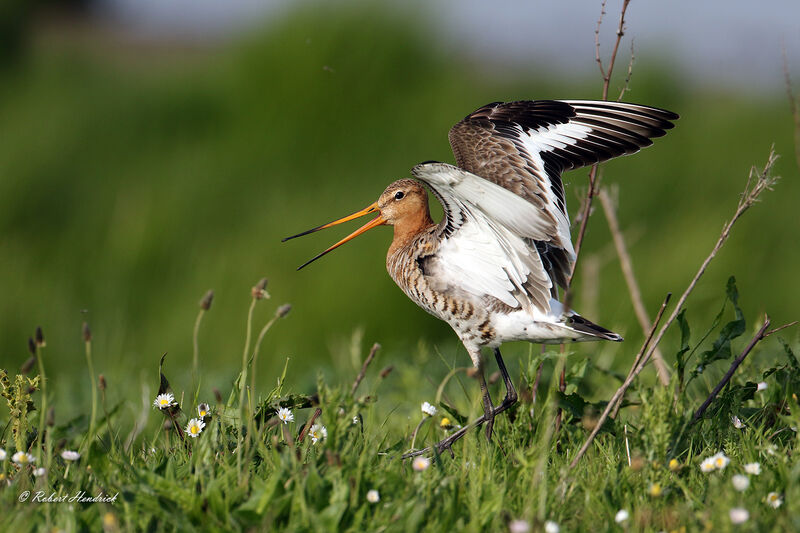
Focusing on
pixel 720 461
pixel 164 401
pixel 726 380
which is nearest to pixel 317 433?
pixel 164 401

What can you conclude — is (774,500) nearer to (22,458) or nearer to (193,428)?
(193,428)

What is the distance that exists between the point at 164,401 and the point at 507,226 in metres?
1.45

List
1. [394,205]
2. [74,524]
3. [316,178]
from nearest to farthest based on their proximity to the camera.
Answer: [74,524]
[394,205]
[316,178]

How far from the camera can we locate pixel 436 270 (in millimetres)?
3926

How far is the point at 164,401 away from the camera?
3.39m

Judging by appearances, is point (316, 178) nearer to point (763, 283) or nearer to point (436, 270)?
point (763, 283)

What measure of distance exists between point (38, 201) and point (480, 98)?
20.8ft

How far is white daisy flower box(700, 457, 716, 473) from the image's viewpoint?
2.99 meters

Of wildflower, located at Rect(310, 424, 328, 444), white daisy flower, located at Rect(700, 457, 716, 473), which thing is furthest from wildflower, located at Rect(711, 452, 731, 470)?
wildflower, located at Rect(310, 424, 328, 444)

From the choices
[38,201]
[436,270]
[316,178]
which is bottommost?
[38,201]

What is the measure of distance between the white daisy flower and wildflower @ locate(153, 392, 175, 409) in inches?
74.6

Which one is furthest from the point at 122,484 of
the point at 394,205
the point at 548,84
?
the point at 548,84

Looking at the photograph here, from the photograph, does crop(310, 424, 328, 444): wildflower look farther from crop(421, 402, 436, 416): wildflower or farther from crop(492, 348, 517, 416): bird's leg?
crop(492, 348, 517, 416): bird's leg

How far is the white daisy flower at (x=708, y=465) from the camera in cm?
299
